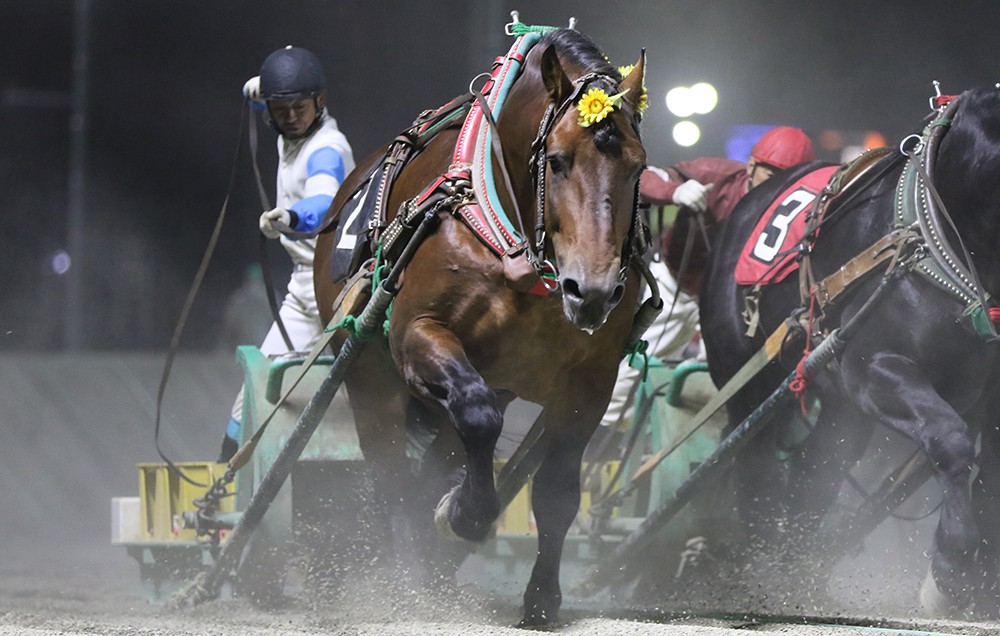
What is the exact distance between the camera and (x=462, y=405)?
459 centimetres

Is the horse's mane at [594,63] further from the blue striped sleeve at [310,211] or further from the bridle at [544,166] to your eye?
the blue striped sleeve at [310,211]

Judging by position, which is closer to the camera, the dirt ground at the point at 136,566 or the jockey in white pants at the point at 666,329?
the dirt ground at the point at 136,566

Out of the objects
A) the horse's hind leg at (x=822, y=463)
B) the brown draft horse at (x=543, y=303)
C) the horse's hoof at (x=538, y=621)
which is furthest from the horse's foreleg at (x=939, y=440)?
the horse's hoof at (x=538, y=621)

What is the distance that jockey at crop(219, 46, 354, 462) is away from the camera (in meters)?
6.23

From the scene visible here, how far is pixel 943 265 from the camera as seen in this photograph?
523cm

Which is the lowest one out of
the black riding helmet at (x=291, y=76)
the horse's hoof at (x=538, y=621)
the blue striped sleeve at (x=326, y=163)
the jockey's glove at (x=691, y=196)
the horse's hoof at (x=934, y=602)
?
the horse's hoof at (x=934, y=602)

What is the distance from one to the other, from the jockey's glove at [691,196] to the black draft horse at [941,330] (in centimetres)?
73

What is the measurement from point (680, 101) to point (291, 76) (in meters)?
4.11

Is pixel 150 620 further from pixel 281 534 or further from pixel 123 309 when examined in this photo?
pixel 123 309

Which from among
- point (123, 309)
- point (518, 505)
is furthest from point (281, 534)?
point (123, 309)

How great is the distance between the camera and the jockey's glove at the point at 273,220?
579cm

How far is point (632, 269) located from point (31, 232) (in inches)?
233

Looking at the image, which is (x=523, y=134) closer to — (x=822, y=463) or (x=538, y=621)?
(x=538, y=621)

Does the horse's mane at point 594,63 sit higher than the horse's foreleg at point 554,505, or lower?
higher
